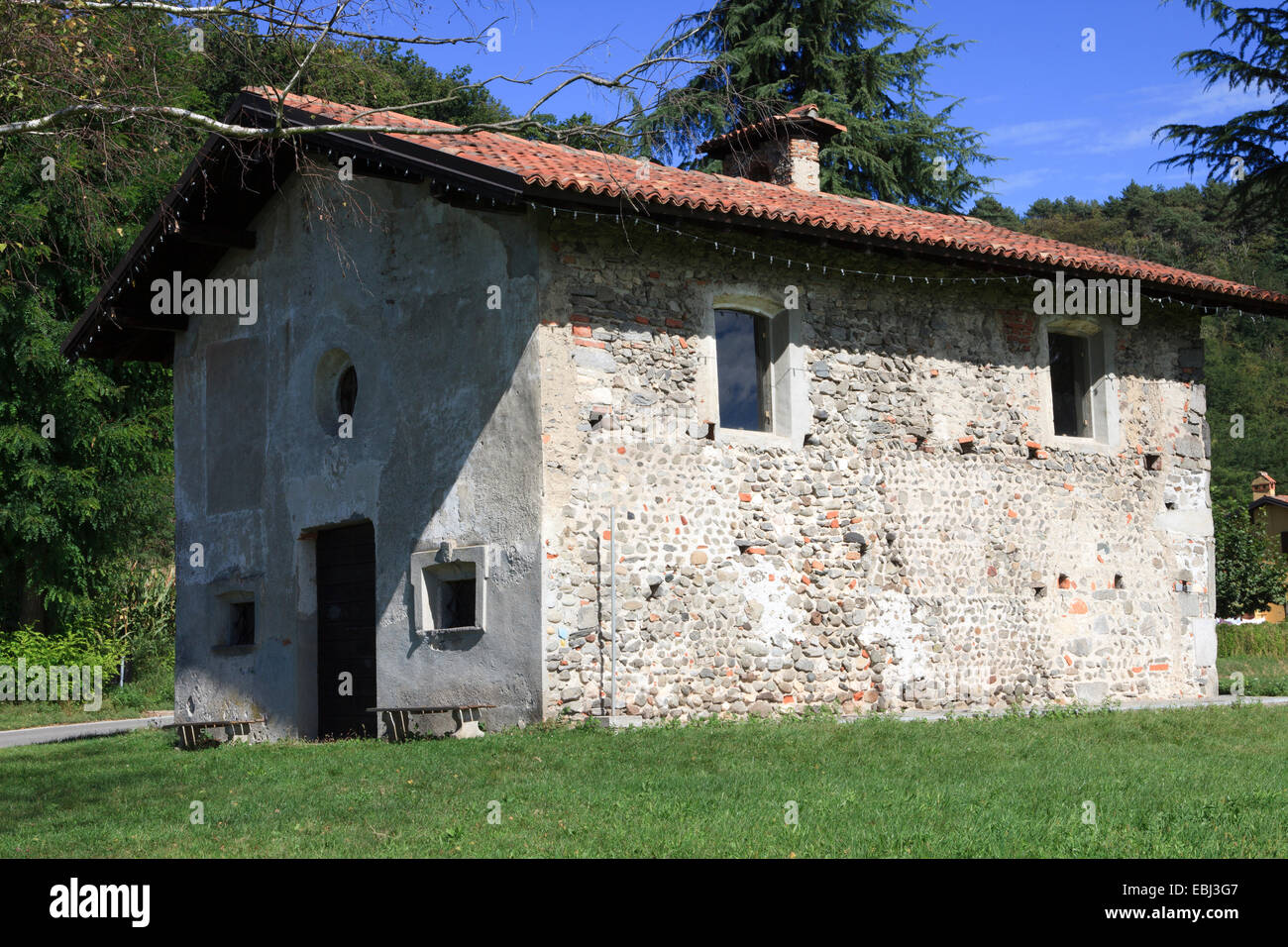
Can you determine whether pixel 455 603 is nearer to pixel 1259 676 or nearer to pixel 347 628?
pixel 347 628

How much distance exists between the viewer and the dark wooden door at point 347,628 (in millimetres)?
12961


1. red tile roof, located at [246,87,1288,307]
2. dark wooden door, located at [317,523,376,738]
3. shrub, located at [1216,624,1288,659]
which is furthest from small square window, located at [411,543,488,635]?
shrub, located at [1216,624,1288,659]

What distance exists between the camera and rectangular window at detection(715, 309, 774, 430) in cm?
1235

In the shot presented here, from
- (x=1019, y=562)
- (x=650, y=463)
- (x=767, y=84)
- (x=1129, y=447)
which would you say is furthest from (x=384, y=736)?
(x=767, y=84)

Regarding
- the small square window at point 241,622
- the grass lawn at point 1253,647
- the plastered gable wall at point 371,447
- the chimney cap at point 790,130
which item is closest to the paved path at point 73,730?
the plastered gable wall at point 371,447

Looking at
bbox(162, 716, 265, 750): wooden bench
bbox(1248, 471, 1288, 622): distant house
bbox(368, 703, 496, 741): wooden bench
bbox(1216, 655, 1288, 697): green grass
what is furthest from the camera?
bbox(1248, 471, 1288, 622): distant house

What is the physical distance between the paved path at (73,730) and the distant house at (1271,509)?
40671mm

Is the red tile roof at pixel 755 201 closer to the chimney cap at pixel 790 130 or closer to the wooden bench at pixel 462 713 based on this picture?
the chimney cap at pixel 790 130

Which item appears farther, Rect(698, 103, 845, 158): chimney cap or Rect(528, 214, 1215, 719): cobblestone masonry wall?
Rect(698, 103, 845, 158): chimney cap

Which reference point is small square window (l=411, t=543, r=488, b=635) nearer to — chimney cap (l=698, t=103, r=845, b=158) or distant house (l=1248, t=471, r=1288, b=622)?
chimney cap (l=698, t=103, r=845, b=158)

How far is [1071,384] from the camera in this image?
1487cm

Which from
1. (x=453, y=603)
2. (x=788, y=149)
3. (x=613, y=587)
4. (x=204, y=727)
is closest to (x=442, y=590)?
(x=453, y=603)

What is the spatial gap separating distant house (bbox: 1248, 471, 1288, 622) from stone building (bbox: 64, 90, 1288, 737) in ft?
Result: 117
